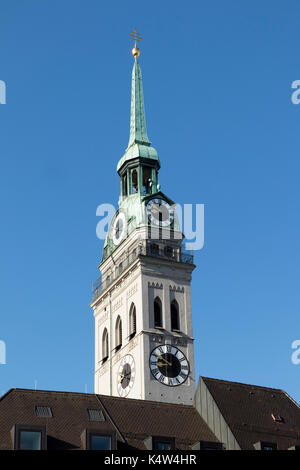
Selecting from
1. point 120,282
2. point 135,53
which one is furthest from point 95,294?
point 135,53

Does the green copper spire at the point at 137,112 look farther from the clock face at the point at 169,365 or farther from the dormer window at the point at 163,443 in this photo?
the dormer window at the point at 163,443

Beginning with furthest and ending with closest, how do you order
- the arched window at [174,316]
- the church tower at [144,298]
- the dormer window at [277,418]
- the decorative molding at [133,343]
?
the arched window at [174,316] → the decorative molding at [133,343] → the church tower at [144,298] → the dormer window at [277,418]

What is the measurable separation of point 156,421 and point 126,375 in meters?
23.1

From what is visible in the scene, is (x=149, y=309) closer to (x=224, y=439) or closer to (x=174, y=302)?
(x=174, y=302)

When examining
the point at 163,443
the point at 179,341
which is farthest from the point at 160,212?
the point at 163,443

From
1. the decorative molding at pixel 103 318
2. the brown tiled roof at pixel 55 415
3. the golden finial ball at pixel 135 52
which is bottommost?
A: the brown tiled roof at pixel 55 415

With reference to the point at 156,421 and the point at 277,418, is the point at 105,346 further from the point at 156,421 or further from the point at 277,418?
the point at 156,421

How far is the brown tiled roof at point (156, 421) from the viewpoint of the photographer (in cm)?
6131

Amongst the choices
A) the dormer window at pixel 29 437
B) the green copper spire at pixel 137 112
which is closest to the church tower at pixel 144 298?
the green copper spire at pixel 137 112

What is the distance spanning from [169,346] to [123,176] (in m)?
20.7

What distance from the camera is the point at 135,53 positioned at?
107 m

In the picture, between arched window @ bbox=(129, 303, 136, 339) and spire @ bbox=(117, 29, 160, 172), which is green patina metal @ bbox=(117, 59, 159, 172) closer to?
spire @ bbox=(117, 29, 160, 172)

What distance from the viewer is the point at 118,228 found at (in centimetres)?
9625

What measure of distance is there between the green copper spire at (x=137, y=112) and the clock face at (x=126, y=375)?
2383cm
